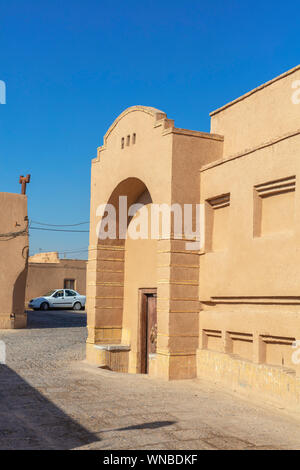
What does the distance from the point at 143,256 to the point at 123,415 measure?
5955mm

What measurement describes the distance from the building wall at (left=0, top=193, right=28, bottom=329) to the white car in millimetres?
12614

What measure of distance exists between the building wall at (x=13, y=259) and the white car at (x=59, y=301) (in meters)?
12.6

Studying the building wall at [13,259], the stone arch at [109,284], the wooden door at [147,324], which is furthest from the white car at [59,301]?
the wooden door at [147,324]

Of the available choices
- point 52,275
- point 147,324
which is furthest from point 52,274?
point 147,324

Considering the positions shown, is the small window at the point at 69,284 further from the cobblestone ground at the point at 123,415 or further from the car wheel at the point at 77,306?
the cobblestone ground at the point at 123,415

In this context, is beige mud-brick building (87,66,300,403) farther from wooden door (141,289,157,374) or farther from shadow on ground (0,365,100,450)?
shadow on ground (0,365,100,450)

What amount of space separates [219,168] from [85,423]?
17.3 feet

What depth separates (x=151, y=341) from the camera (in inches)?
499

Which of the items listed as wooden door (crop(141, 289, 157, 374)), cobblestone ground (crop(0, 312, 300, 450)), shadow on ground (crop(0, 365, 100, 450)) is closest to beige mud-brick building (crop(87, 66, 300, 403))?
wooden door (crop(141, 289, 157, 374))

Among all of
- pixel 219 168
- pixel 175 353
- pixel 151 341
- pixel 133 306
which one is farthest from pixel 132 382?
pixel 219 168

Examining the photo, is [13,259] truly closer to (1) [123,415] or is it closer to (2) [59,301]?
(2) [59,301]

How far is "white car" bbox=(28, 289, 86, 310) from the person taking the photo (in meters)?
33.8

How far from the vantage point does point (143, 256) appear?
13.2 meters

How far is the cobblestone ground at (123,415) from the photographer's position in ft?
20.8
